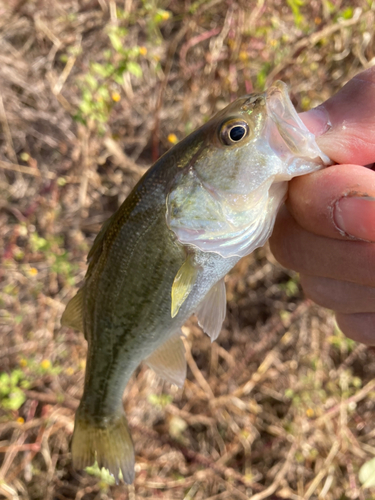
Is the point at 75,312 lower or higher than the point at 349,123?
lower

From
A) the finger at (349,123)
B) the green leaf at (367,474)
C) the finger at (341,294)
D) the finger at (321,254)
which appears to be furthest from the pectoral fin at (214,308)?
the green leaf at (367,474)

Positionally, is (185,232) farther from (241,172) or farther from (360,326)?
(360,326)

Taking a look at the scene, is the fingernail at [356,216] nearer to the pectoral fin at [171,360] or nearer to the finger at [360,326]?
the finger at [360,326]

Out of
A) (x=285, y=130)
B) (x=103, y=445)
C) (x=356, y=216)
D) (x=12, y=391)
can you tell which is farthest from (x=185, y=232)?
(x=12, y=391)

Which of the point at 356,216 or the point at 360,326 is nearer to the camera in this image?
the point at 356,216

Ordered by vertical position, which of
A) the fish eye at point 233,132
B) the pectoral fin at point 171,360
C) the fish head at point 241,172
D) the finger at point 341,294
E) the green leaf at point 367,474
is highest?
the fish eye at point 233,132

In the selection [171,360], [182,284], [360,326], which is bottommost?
[171,360]

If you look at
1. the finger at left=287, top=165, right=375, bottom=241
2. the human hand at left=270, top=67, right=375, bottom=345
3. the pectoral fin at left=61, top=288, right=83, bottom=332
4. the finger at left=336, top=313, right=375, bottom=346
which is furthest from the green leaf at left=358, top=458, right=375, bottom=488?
the pectoral fin at left=61, top=288, right=83, bottom=332
